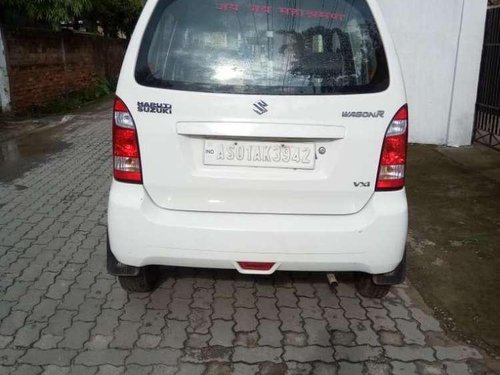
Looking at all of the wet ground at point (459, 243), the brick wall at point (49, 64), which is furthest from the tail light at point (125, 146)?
the brick wall at point (49, 64)

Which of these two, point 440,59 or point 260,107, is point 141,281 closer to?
point 260,107

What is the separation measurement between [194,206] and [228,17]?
997 mm

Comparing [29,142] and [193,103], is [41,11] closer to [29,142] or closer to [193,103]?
[29,142]

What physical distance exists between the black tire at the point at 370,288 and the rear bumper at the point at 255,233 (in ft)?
1.82

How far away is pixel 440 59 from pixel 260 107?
575 cm

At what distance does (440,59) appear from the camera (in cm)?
735

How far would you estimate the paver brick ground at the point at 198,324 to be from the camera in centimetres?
263

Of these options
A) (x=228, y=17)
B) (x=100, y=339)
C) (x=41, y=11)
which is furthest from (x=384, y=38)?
(x=41, y=11)

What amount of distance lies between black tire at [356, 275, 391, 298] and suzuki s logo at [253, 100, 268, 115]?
1303 mm

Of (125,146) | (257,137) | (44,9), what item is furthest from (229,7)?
(44,9)

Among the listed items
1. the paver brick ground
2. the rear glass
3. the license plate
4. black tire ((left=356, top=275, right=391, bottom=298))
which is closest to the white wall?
the paver brick ground

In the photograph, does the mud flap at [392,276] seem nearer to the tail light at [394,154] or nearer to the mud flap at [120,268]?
the tail light at [394,154]

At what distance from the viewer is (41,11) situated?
380 inches

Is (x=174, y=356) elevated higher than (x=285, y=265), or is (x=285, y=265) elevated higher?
(x=285, y=265)
